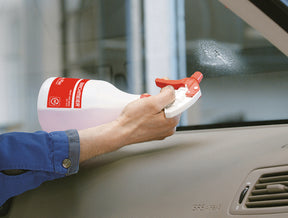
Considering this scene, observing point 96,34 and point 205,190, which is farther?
point 96,34

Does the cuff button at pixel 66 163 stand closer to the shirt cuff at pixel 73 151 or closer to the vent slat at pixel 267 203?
the shirt cuff at pixel 73 151

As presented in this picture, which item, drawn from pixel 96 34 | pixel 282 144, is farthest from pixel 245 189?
pixel 96 34

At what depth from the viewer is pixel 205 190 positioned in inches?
Answer: 30.7

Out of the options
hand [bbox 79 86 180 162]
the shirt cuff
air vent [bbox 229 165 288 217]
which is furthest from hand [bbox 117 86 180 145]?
air vent [bbox 229 165 288 217]

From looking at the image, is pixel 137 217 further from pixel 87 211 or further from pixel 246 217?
pixel 246 217

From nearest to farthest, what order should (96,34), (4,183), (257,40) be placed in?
(4,183) < (257,40) < (96,34)

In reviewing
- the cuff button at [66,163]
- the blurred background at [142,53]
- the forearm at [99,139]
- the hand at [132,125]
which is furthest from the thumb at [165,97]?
the blurred background at [142,53]

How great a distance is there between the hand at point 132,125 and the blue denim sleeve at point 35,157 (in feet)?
0.18

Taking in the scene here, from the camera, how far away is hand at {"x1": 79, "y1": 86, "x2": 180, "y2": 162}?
765 millimetres

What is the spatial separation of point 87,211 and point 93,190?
5 cm

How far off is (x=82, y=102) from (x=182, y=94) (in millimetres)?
256

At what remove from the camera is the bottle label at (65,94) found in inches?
33.6

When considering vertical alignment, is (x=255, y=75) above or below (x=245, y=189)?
above

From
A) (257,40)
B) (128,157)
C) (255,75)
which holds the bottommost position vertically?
(128,157)
